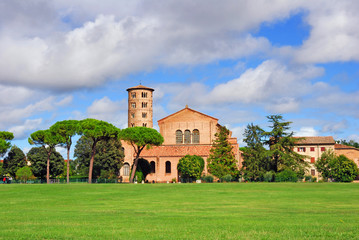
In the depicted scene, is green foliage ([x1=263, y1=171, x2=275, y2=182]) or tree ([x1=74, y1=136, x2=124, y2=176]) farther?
tree ([x1=74, y1=136, x2=124, y2=176])

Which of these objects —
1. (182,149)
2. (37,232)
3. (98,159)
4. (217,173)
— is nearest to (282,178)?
(217,173)

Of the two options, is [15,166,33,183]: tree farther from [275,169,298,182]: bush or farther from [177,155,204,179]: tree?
[275,169,298,182]: bush

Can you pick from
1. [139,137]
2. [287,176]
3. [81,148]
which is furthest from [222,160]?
[81,148]

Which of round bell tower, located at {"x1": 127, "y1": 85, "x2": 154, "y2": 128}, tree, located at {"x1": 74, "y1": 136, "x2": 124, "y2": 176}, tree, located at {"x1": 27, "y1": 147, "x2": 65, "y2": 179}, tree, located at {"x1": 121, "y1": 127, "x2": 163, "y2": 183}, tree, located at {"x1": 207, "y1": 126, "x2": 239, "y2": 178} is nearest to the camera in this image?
tree, located at {"x1": 121, "y1": 127, "x2": 163, "y2": 183}

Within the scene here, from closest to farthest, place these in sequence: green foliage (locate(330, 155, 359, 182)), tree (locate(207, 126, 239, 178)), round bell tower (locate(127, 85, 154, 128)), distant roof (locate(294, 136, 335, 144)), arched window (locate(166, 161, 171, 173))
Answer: green foliage (locate(330, 155, 359, 182))
tree (locate(207, 126, 239, 178))
arched window (locate(166, 161, 171, 173))
distant roof (locate(294, 136, 335, 144))
round bell tower (locate(127, 85, 154, 128))

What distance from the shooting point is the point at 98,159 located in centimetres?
7112

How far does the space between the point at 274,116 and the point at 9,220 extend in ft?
175

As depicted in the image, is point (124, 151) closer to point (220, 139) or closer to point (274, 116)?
point (220, 139)

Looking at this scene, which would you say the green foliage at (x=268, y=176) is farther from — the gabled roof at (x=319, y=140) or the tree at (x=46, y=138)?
the tree at (x=46, y=138)

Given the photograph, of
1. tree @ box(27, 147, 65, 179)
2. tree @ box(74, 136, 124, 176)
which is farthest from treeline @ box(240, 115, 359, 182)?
tree @ box(27, 147, 65, 179)

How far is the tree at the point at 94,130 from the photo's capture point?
58.6m

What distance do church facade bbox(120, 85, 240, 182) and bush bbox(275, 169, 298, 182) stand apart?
39.6 ft

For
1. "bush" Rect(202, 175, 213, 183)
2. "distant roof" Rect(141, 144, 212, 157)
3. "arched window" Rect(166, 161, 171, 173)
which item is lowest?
"bush" Rect(202, 175, 213, 183)

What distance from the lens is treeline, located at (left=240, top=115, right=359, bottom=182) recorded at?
5944 centimetres
